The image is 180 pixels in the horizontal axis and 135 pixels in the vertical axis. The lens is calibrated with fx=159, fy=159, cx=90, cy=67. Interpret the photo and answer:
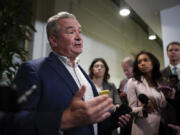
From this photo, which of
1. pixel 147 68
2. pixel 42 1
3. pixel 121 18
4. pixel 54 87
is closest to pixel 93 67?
pixel 147 68

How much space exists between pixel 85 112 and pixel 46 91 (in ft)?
1.02

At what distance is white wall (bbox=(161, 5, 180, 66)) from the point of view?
9.77 ft

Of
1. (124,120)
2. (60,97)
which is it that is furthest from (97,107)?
(124,120)

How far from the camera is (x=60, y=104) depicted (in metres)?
0.83

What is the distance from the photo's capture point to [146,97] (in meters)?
1.43

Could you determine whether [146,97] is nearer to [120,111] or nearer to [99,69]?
[120,111]

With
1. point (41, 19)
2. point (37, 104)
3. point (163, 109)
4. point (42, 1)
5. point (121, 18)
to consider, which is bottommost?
point (163, 109)

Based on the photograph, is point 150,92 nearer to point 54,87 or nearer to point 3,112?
point 54,87

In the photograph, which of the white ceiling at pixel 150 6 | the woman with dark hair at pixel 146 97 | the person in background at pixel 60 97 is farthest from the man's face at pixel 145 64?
the white ceiling at pixel 150 6

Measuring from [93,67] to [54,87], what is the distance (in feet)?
5.28

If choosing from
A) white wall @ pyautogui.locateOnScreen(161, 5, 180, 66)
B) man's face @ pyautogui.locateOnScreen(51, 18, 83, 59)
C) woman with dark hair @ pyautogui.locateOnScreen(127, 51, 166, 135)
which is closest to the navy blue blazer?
man's face @ pyautogui.locateOnScreen(51, 18, 83, 59)

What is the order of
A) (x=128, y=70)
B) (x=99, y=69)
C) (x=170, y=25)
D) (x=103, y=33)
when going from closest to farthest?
(x=99, y=69) < (x=128, y=70) < (x=170, y=25) < (x=103, y=33)

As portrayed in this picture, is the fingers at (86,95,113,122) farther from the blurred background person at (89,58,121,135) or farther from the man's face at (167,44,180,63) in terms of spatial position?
the man's face at (167,44,180,63)

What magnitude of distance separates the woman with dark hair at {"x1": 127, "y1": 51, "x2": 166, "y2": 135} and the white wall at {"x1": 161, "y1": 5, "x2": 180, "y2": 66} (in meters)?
1.34
